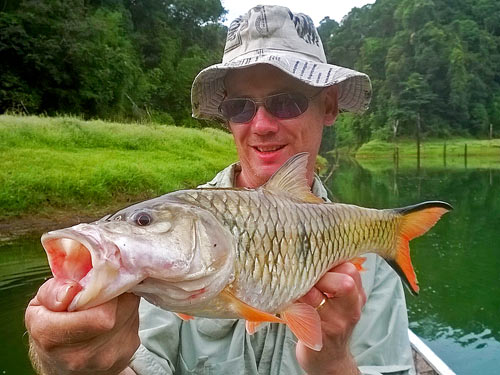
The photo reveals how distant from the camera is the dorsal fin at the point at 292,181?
163 centimetres

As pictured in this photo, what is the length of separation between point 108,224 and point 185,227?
187 mm

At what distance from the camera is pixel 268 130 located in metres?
2.33

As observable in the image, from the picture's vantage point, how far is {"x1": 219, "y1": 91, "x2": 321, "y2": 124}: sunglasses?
2322 mm

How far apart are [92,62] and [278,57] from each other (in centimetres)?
2654

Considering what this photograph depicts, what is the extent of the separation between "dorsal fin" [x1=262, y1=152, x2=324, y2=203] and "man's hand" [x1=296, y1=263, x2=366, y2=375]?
249mm

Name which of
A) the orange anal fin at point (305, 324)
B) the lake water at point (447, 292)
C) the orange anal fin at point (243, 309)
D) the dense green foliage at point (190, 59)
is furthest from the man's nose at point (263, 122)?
the dense green foliage at point (190, 59)

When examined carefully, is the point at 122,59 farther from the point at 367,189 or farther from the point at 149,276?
the point at 149,276

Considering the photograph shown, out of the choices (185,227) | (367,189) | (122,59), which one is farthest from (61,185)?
(122,59)

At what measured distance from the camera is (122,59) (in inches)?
1164

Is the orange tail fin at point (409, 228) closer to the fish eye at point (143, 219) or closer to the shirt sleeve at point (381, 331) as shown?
the shirt sleeve at point (381, 331)

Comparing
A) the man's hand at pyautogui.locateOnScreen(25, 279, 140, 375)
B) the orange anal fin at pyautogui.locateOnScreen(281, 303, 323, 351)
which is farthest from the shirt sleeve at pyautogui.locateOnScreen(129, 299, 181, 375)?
the orange anal fin at pyautogui.locateOnScreen(281, 303, 323, 351)

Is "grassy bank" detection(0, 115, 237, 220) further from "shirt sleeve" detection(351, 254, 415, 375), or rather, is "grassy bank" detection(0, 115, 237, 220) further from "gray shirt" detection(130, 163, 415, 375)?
"shirt sleeve" detection(351, 254, 415, 375)

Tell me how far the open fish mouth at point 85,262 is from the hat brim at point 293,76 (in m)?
1.29

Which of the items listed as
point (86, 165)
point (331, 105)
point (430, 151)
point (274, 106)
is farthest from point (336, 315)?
point (430, 151)
